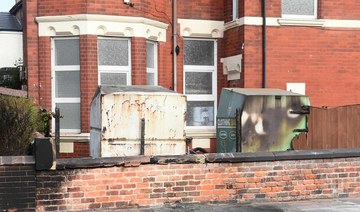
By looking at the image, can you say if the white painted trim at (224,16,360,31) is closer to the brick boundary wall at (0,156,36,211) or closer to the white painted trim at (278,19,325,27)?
the white painted trim at (278,19,325,27)

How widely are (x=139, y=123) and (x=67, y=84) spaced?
387 cm

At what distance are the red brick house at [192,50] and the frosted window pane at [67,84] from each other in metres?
0.02

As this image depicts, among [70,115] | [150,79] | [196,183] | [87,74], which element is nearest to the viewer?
[196,183]

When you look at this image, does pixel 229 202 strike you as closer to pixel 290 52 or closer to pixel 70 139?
pixel 70 139

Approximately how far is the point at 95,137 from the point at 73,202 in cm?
184

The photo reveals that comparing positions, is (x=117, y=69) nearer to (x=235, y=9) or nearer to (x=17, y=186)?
(x=235, y=9)

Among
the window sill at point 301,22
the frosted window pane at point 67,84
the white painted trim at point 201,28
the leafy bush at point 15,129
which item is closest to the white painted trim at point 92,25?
the frosted window pane at point 67,84

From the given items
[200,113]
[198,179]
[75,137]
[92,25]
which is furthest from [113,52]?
[198,179]

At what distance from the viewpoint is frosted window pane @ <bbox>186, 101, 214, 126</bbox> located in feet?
42.3

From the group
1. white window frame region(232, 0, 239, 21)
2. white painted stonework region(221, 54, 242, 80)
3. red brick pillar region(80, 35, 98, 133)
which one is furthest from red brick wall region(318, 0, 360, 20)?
red brick pillar region(80, 35, 98, 133)

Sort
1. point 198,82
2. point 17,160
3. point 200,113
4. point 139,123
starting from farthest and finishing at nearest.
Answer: point 198,82
point 200,113
point 139,123
point 17,160

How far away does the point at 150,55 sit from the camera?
1208 centimetres

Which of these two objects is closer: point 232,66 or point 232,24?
point 232,24

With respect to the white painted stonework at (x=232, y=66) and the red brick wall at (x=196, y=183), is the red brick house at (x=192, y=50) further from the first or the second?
the red brick wall at (x=196, y=183)
